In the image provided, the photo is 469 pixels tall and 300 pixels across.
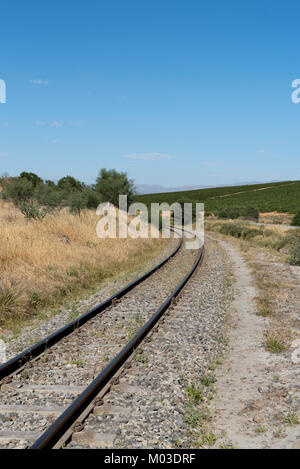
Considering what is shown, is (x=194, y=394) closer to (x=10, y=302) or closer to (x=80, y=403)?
(x=80, y=403)

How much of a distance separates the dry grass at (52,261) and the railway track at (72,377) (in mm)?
1838

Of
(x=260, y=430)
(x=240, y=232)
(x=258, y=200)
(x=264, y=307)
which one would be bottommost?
(x=260, y=430)

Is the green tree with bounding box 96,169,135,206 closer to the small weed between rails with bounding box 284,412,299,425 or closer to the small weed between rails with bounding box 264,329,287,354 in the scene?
the small weed between rails with bounding box 264,329,287,354

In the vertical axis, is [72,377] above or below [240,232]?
below

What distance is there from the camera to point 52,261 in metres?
12.0

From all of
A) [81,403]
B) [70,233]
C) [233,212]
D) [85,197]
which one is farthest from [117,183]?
[81,403]

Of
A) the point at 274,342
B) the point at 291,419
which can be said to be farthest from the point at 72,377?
the point at 274,342

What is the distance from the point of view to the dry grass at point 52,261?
8875mm

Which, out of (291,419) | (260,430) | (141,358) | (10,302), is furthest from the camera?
(10,302)

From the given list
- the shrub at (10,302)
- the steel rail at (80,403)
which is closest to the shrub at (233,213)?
the shrub at (10,302)

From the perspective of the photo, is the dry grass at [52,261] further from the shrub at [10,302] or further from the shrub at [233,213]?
the shrub at [233,213]

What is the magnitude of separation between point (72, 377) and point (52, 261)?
718 cm

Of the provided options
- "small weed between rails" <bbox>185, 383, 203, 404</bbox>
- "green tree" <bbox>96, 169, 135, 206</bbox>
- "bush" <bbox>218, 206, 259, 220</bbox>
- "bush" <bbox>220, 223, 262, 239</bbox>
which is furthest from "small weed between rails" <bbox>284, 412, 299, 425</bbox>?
"bush" <bbox>218, 206, 259, 220</bbox>
